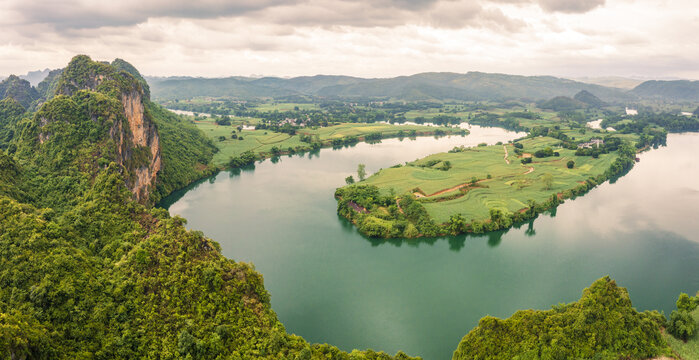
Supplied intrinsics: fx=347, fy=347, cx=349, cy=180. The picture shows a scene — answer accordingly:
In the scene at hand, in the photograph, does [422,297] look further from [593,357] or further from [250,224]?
[250,224]

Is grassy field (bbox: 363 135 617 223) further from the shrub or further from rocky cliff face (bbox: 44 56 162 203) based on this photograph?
rocky cliff face (bbox: 44 56 162 203)

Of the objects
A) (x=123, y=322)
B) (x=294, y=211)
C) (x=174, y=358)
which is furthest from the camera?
(x=294, y=211)

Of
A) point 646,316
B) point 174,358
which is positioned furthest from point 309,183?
point 646,316

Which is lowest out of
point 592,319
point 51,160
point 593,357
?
point 593,357

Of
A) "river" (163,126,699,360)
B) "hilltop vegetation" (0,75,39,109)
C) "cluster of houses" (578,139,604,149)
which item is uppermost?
"hilltop vegetation" (0,75,39,109)

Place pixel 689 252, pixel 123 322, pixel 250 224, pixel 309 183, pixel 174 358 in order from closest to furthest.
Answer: pixel 174 358, pixel 123 322, pixel 689 252, pixel 250 224, pixel 309 183

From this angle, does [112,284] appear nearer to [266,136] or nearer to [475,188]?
[475,188]

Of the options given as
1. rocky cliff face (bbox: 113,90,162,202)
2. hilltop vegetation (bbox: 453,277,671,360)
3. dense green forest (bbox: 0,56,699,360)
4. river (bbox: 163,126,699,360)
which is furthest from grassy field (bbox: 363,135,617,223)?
rocky cliff face (bbox: 113,90,162,202)
